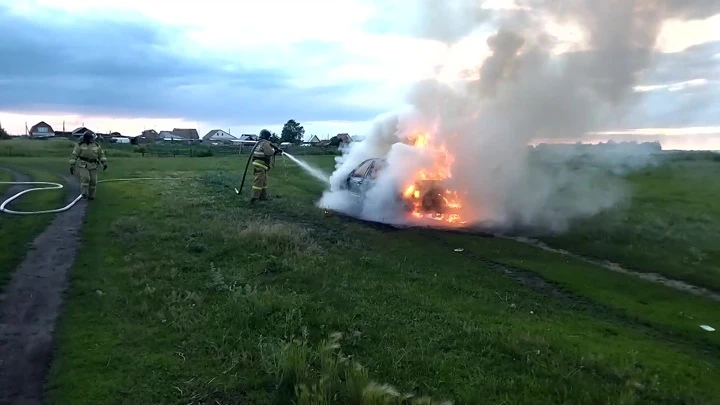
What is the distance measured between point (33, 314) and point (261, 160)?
456 inches

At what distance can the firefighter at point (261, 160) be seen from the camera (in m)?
19.2

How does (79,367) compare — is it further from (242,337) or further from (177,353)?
Result: (242,337)

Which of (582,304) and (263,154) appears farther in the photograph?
(263,154)

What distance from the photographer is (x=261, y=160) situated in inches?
755

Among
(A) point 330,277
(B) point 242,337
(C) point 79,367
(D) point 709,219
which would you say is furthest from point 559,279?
(D) point 709,219

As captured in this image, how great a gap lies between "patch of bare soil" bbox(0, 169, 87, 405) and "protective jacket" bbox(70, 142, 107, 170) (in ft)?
18.7

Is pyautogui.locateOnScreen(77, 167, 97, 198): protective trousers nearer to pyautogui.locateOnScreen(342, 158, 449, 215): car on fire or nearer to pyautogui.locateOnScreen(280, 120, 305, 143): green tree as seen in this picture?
pyautogui.locateOnScreen(342, 158, 449, 215): car on fire

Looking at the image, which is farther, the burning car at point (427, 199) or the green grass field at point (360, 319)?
the burning car at point (427, 199)

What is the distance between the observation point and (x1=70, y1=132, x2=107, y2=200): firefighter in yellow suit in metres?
18.2

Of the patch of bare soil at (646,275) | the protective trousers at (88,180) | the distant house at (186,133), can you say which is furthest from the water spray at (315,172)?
the distant house at (186,133)

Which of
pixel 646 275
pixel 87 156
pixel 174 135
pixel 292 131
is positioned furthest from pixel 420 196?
pixel 174 135

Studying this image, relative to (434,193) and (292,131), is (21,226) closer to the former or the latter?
(434,193)

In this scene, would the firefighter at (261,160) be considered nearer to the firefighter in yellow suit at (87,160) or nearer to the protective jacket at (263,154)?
the protective jacket at (263,154)

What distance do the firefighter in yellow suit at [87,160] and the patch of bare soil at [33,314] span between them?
572cm
